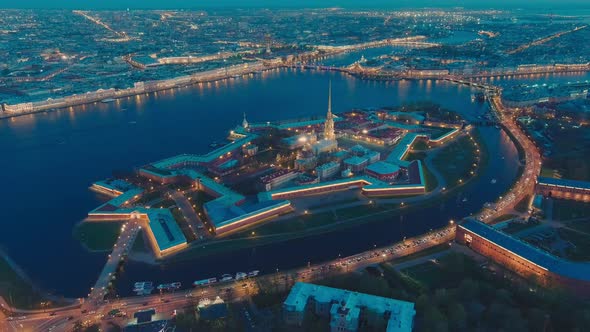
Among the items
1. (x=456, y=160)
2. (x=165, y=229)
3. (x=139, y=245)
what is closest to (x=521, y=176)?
(x=456, y=160)

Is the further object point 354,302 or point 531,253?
point 531,253

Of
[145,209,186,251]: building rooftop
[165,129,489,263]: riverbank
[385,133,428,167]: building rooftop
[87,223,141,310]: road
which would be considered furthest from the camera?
[385,133,428,167]: building rooftop

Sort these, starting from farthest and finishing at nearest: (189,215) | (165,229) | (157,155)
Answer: (157,155)
(189,215)
(165,229)

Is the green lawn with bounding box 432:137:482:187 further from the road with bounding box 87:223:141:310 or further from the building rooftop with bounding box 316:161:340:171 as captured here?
the road with bounding box 87:223:141:310

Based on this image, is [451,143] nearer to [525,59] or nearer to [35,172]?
[35,172]

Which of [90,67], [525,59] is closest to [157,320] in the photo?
[90,67]

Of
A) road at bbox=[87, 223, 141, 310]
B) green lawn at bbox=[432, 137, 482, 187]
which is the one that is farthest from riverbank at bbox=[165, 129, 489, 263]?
road at bbox=[87, 223, 141, 310]

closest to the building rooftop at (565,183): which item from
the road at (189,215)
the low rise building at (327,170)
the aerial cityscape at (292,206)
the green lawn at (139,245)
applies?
the aerial cityscape at (292,206)

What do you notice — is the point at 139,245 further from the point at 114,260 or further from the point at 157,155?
the point at 157,155
